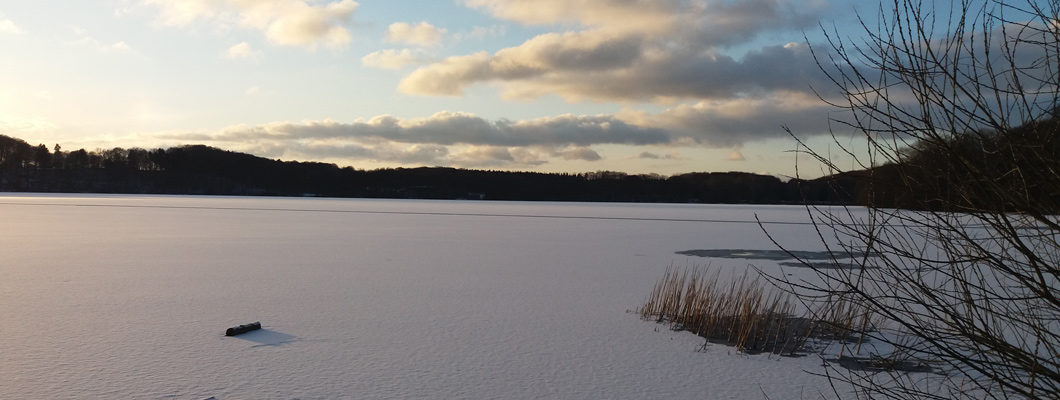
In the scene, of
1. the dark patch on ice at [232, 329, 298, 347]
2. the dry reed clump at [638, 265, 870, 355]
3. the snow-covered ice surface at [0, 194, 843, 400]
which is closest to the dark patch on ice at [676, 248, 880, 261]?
the snow-covered ice surface at [0, 194, 843, 400]

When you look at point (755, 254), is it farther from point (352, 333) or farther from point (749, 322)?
A: point (352, 333)

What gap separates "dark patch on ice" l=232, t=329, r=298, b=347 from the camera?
227 inches

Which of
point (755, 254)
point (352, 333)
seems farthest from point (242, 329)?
point (755, 254)

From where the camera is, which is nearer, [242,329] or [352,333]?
[242,329]

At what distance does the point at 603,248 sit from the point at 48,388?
39.8 feet

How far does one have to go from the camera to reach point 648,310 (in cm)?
747

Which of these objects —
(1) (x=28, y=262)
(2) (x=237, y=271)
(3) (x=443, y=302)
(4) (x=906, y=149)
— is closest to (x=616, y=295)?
(3) (x=443, y=302)

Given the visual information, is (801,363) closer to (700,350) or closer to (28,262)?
(700,350)

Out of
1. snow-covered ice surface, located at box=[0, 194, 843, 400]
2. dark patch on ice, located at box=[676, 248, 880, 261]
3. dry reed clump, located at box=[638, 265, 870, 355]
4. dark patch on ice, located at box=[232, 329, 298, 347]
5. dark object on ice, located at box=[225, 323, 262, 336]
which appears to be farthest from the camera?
dark patch on ice, located at box=[676, 248, 880, 261]

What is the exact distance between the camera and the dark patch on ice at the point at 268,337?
577 cm

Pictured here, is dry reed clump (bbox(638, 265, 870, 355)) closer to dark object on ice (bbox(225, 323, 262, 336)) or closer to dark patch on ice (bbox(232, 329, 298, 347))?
dark patch on ice (bbox(232, 329, 298, 347))

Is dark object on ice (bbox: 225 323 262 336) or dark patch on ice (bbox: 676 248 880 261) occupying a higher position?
dark patch on ice (bbox: 676 248 880 261)

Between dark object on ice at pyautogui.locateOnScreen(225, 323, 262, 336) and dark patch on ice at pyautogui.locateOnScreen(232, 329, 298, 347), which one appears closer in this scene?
dark patch on ice at pyautogui.locateOnScreen(232, 329, 298, 347)

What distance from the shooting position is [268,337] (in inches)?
235
